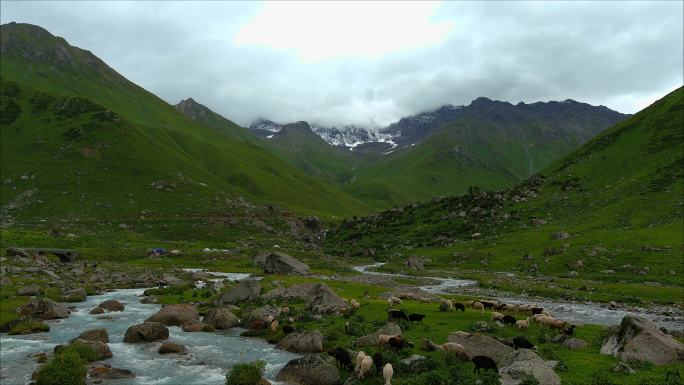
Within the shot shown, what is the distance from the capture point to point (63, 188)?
161 metres

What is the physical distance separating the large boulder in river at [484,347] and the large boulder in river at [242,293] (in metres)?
33.6

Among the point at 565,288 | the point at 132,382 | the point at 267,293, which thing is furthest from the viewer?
the point at 565,288

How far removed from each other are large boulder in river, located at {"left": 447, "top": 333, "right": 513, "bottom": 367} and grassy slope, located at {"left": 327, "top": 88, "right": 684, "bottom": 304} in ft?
140

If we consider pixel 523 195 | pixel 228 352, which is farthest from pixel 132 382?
pixel 523 195

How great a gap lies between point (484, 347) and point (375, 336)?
8387 mm

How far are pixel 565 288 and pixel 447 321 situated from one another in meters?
40.7

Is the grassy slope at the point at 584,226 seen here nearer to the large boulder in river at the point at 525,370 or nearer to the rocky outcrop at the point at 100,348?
the large boulder in river at the point at 525,370

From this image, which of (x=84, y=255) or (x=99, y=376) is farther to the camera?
(x=84, y=255)

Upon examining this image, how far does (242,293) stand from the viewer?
5900cm

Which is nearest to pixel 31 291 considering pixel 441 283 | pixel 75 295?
pixel 75 295

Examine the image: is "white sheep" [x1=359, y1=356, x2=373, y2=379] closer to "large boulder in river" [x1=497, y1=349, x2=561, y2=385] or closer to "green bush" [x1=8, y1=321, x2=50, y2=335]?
"large boulder in river" [x1=497, y1=349, x2=561, y2=385]

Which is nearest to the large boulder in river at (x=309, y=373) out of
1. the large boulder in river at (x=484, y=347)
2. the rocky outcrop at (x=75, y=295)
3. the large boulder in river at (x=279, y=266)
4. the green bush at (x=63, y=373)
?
the large boulder in river at (x=484, y=347)

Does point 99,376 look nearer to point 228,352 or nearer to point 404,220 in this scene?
point 228,352

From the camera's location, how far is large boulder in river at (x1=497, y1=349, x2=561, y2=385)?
78.9ft
